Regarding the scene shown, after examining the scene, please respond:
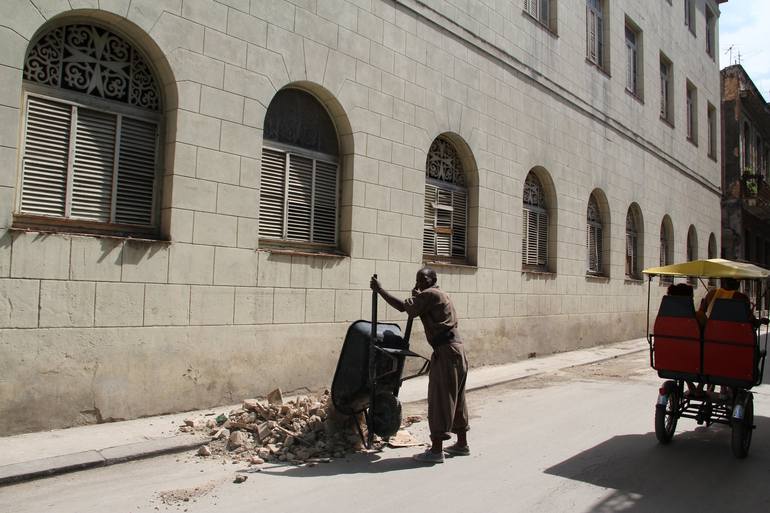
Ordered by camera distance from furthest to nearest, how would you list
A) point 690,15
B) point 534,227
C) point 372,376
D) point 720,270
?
point 690,15 < point 534,227 < point 720,270 < point 372,376

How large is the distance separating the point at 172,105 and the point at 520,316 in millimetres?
7933

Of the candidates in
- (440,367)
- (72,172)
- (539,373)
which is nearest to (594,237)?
(539,373)

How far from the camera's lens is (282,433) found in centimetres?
562

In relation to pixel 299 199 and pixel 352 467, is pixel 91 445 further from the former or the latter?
pixel 299 199

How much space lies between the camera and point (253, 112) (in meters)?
7.52

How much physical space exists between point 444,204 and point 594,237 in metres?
6.72

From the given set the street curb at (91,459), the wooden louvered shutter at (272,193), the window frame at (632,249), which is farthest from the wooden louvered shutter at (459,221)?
the window frame at (632,249)

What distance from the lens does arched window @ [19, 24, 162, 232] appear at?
597cm

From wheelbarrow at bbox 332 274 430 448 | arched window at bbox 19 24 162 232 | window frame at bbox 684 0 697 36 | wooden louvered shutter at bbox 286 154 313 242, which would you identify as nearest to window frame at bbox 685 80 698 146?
window frame at bbox 684 0 697 36

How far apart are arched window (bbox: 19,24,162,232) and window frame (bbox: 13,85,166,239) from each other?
0.4 inches

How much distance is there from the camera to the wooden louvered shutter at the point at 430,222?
10.3 metres

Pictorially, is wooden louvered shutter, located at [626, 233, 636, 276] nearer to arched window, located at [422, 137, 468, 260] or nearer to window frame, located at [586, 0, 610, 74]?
window frame, located at [586, 0, 610, 74]

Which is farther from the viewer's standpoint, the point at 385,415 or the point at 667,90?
the point at 667,90

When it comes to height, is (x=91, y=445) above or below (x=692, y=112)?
below
